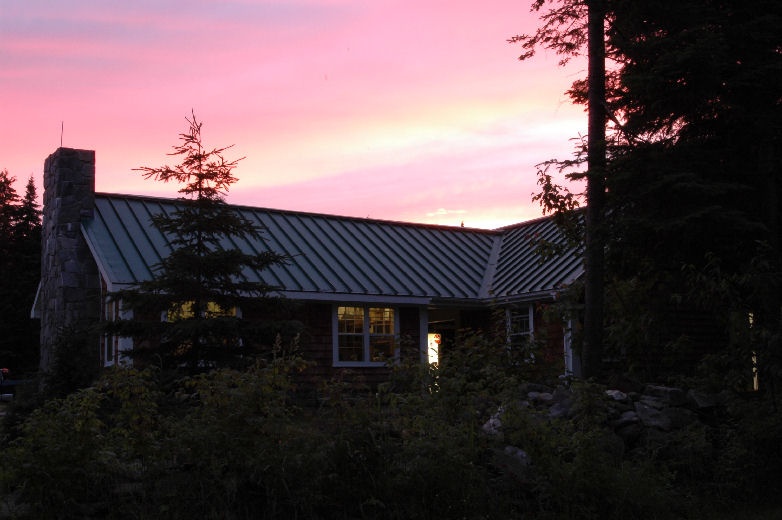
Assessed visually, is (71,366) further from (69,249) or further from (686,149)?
(686,149)

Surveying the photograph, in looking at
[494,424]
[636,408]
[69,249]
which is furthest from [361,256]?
[494,424]

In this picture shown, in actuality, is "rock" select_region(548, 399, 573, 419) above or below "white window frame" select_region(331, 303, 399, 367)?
below

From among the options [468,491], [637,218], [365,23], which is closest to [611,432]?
[468,491]

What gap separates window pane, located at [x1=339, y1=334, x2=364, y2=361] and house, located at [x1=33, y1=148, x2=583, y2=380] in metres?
0.03

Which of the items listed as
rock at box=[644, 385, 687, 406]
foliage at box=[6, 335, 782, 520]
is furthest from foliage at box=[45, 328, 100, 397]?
rock at box=[644, 385, 687, 406]

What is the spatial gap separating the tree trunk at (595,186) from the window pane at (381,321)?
Result: 326 inches

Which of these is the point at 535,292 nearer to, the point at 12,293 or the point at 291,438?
the point at 291,438

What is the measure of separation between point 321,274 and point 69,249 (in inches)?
241

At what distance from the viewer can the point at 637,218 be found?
531 inches

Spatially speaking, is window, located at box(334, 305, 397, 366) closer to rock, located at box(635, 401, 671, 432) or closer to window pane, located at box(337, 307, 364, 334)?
window pane, located at box(337, 307, 364, 334)

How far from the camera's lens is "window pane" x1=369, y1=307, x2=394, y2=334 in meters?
21.7

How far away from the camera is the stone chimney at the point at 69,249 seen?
20.3 m

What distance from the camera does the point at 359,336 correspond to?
21375 millimetres

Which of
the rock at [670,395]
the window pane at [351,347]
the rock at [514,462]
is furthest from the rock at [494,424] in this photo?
the window pane at [351,347]
